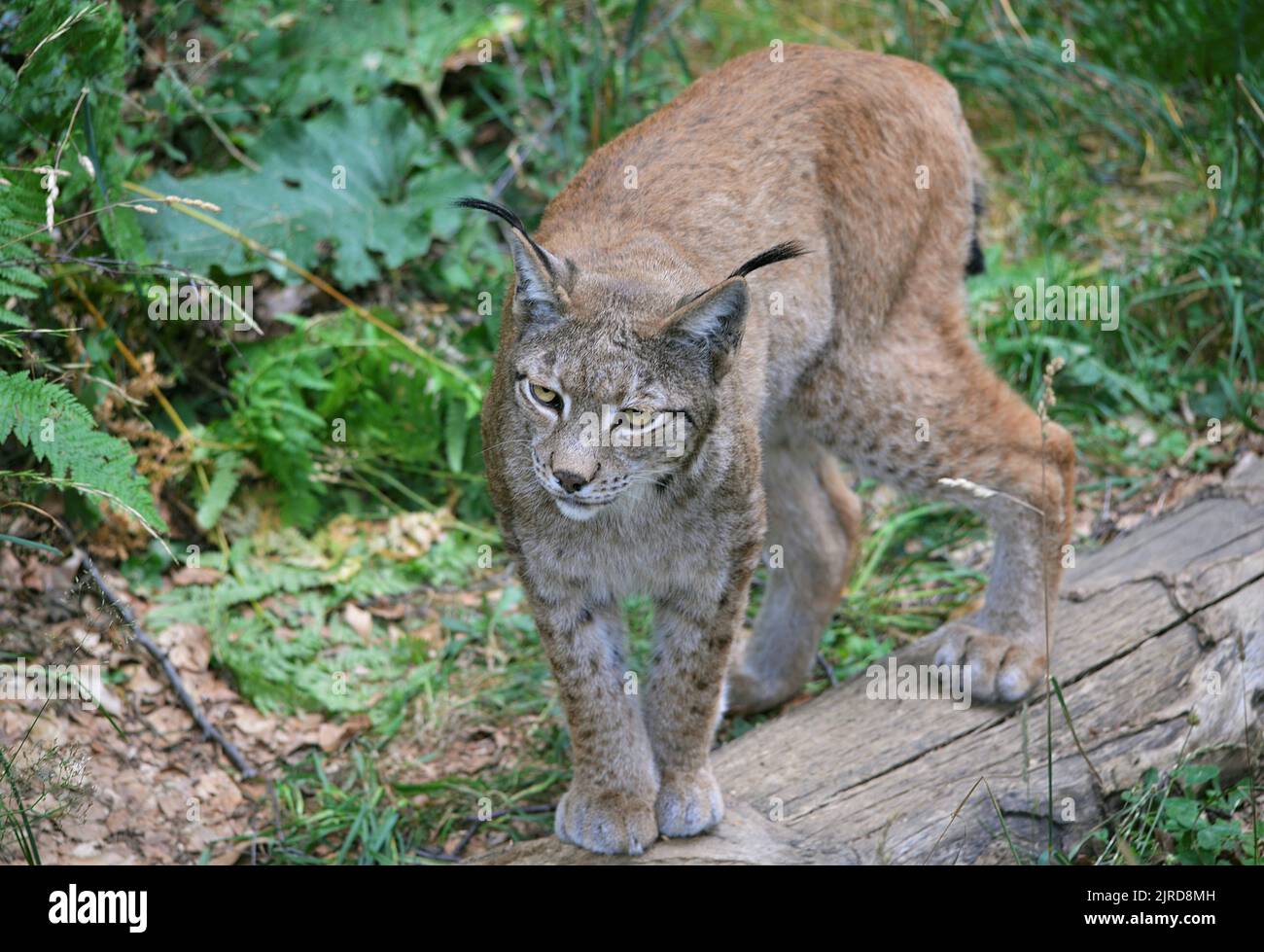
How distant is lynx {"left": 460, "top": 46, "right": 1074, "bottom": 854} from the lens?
3695 mm

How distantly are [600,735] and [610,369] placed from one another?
3.90 ft

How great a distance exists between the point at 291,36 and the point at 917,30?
3385 mm

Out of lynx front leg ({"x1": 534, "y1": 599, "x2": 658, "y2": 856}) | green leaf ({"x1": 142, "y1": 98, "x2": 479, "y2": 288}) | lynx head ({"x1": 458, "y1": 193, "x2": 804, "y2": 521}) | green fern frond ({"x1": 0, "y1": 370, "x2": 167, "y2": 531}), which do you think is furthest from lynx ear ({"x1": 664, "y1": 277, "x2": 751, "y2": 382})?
green leaf ({"x1": 142, "y1": 98, "x2": 479, "y2": 288})

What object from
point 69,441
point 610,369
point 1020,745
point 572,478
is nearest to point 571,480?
point 572,478

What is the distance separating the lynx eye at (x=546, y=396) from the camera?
146 inches

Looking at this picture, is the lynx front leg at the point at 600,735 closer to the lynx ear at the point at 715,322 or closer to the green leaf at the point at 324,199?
the lynx ear at the point at 715,322

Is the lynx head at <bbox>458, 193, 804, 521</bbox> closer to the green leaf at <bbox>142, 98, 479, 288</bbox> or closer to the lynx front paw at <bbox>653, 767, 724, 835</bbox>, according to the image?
the lynx front paw at <bbox>653, 767, 724, 835</bbox>

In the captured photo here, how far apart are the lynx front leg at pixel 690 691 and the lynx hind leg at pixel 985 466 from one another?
0.82 m

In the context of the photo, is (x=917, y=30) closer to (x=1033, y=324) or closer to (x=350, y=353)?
(x=1033, y=324)

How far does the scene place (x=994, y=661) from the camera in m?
4.58

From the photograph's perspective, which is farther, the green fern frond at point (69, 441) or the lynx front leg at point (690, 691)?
the lynx front leg at point (690, 691)

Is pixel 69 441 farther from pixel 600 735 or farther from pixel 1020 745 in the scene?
pixel 1020 745

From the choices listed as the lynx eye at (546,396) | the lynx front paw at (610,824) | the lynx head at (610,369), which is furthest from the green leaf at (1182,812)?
the lynx eye at (546,396)

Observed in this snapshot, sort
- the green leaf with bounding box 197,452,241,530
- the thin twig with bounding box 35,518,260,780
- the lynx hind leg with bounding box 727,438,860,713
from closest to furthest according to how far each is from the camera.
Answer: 1. the thin twig with bounding box 35,518,260,780
2. the lynx hind leg with bounding box 727,438,860,713
3. the green leaf with bounding box 197,452,241,530
